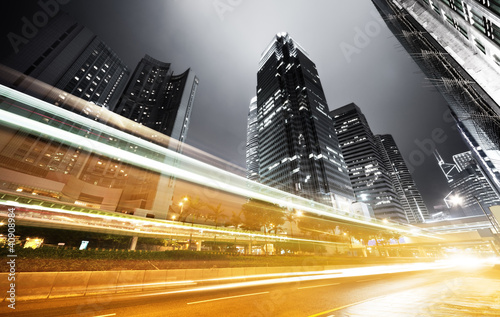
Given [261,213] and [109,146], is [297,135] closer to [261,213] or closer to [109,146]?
[261,213]

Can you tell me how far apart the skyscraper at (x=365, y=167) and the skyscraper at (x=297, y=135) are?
4236cm

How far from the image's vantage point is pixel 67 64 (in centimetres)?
8975

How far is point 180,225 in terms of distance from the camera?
35062 millimetres

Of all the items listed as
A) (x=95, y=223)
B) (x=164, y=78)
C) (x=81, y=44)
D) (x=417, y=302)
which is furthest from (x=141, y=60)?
(x=417, y=302)

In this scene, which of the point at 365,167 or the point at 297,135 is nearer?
the point at 297,135

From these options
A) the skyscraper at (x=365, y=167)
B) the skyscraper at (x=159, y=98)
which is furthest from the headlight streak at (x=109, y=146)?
the skyscraper at (x=365, y=167)

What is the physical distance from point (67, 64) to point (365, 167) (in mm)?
191249

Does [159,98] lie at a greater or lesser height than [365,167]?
greater

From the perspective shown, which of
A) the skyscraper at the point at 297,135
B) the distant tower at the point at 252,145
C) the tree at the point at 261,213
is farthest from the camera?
the distant tower at the point at 252,145

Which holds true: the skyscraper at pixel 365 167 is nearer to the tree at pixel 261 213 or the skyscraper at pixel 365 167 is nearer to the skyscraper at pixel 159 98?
the tree at pixel 261 213

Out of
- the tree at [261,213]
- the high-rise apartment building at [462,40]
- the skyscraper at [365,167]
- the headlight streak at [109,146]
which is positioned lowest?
the headlight streak at [109,146]

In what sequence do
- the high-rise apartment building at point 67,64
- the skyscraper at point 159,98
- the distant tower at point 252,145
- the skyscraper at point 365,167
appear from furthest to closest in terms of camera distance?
1. the distant tower at point 252,145
2. the skyscraper at point 365,167
3. the skyscraper at point 159,98
4. the high-rise apartment building at point 67,64

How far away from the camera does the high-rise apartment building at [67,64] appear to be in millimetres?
73500

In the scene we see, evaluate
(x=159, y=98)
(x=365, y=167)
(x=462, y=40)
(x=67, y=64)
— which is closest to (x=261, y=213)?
(x=462, y=40)
